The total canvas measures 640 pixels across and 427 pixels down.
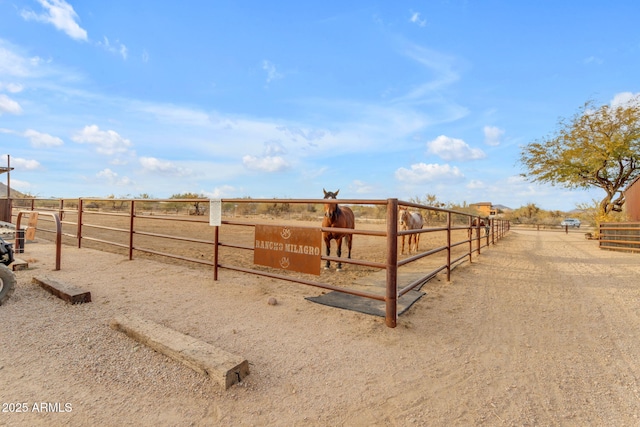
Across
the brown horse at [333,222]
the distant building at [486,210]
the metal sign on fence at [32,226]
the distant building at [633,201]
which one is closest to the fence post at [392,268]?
the brown horse at [333,222]

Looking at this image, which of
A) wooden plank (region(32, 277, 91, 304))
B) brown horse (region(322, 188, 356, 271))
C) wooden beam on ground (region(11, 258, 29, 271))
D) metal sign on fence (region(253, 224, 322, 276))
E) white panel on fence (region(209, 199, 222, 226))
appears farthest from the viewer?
brown horse (region(322, 188, 356, 271))

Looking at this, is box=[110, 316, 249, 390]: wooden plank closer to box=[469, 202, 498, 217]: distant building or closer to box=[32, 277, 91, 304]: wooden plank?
box=[32, 277, 91, 304]: wooden plank

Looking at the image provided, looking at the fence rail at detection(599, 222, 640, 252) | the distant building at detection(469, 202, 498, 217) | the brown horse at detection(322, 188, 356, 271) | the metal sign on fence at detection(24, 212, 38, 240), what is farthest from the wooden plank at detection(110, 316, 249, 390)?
the distant building at detection(469, 202, 498, 217)

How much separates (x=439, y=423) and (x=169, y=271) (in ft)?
14.8

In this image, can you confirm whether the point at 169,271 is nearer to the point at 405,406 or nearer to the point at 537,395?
the point at 405,406

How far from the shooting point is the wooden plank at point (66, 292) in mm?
3176

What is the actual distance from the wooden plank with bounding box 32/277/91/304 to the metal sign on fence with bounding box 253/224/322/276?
1889 mm

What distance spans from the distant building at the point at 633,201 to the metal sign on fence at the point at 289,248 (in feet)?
58.5

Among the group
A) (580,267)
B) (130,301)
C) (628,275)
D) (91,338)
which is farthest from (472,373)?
(580,267)

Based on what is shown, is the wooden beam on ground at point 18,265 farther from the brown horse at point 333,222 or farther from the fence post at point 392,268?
the fence post at point 392,268

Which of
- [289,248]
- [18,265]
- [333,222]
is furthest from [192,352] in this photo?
[18,265]

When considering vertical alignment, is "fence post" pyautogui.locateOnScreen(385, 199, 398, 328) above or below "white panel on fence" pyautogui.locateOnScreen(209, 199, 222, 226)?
below

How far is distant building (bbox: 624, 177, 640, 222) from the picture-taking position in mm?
13669

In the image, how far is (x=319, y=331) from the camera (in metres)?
2.75
